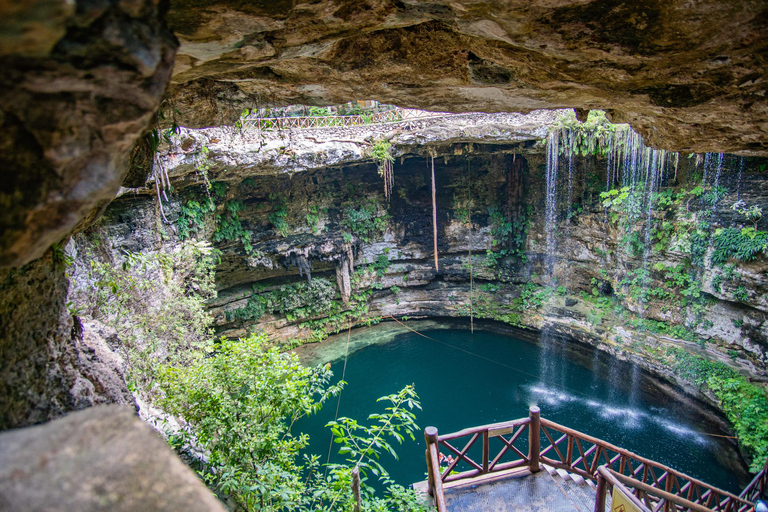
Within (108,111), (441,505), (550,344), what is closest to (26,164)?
(108,111)

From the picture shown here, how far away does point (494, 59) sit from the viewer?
3.23 metres

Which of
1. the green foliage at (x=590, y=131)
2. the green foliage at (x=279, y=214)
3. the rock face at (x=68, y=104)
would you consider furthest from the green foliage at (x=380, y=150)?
the rock face at (x=68, y=104)

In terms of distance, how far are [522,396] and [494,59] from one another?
983 centimetres

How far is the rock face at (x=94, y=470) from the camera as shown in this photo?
1.10 m

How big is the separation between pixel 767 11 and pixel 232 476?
16.9 feet

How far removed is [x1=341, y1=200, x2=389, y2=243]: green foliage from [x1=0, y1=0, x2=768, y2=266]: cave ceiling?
31.9 ft

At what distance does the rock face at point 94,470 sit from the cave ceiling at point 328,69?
0.68 meters

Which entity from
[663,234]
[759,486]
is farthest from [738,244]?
[759,486]

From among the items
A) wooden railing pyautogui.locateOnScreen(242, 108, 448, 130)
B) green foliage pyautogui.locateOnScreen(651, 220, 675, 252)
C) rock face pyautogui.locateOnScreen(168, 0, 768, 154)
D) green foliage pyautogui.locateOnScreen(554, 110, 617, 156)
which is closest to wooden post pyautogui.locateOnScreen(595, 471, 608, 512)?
rock face pyautogui.locateOnScreen(168, 0, 768, 154)

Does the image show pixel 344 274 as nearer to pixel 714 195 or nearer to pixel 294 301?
pixel 294 301

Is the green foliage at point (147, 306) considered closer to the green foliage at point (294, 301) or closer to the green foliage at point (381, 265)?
the green foliage at point (294, 301)

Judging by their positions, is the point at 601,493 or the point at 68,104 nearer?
the point at 68,104

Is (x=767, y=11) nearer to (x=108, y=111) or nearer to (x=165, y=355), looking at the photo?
(x=108, y=111)

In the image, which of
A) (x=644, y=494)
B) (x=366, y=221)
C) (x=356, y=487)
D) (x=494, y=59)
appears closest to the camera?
(x=494, y=59)
